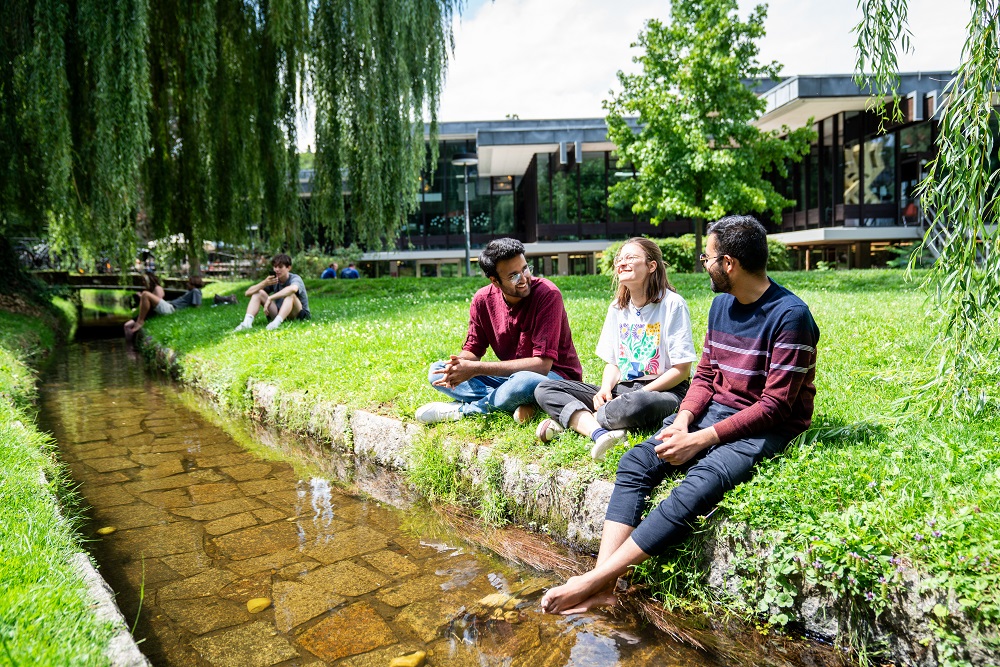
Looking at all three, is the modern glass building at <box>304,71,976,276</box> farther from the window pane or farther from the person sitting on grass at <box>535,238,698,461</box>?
the person sitting on grass at <box>535,238,698,461</box>

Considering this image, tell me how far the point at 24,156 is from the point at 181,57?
8.84 ft

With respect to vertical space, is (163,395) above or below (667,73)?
below

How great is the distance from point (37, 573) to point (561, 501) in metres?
2.44

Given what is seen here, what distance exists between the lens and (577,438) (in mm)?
4219

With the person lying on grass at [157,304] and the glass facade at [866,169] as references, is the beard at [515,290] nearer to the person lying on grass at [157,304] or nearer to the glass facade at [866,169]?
the person lying on grass at [157,304]

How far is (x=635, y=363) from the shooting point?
4363 millimetres

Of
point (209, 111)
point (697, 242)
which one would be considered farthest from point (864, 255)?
point (209, 111)

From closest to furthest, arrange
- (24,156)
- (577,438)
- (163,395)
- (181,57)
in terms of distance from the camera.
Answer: (577,438), (163,395), (24,156), (181,57)

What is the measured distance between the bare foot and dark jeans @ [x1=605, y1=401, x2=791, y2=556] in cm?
29

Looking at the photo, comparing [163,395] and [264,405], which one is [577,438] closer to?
[264,405]

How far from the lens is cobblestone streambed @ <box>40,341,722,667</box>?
300 cm

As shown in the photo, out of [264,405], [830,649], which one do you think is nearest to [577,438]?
[830,649]

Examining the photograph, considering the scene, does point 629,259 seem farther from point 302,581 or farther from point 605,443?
point 302,581

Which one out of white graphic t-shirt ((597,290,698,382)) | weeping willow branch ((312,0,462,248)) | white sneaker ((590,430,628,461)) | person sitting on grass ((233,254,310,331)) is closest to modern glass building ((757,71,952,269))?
weeping willow branch ((312,0,462,248))
